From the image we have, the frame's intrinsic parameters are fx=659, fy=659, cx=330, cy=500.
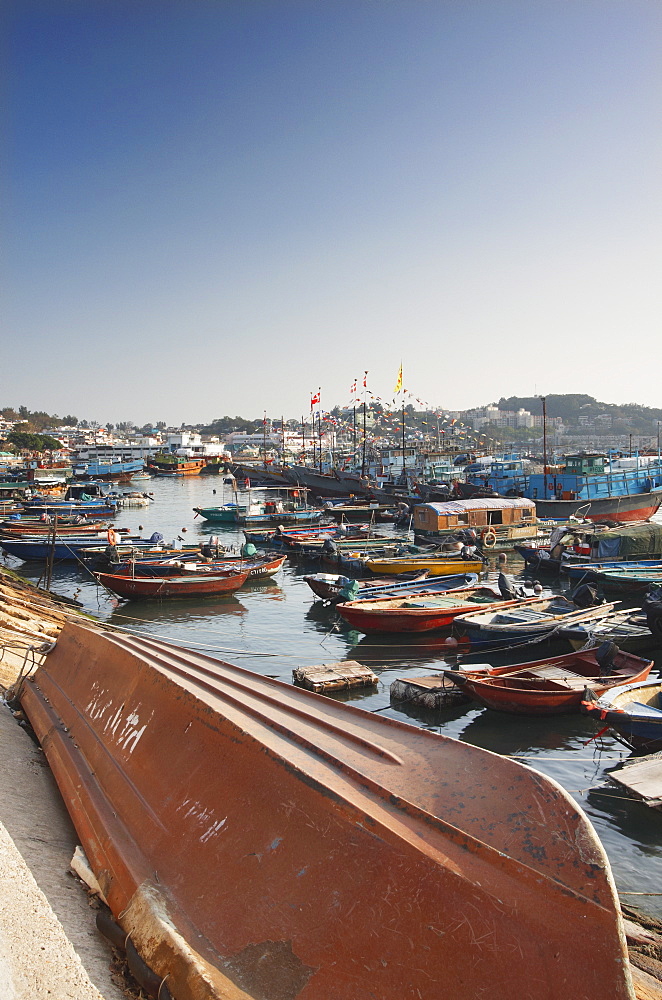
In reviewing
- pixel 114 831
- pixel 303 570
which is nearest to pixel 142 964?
pixel 114 831

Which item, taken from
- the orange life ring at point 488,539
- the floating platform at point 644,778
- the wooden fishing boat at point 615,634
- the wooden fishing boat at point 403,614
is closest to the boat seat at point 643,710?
the floating platform at point 644,778

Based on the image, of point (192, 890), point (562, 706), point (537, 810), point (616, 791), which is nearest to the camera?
point (537, 810)

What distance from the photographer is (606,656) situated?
42.9 feet

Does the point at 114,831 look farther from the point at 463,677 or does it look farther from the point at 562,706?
the point at 562,706

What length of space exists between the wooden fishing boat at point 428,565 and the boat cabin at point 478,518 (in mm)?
5301

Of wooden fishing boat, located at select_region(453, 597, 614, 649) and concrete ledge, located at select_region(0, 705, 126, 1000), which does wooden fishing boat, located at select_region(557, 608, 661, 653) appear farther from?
concrete ledge, located at select_region(0, 705, 126, 1000)

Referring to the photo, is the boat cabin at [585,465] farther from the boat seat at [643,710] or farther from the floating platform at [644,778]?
the floating platform at [644,778]

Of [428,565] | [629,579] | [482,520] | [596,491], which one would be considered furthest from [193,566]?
[596,491]

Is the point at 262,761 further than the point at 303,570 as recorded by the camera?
No

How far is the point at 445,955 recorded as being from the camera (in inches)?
130

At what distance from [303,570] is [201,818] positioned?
1054 inches

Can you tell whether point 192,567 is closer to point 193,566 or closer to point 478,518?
point 193,566

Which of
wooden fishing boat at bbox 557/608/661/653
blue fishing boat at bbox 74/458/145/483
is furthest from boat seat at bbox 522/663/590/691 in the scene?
blue fishing boat at bbox 74/458/145/483

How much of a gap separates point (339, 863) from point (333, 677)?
11064mm
